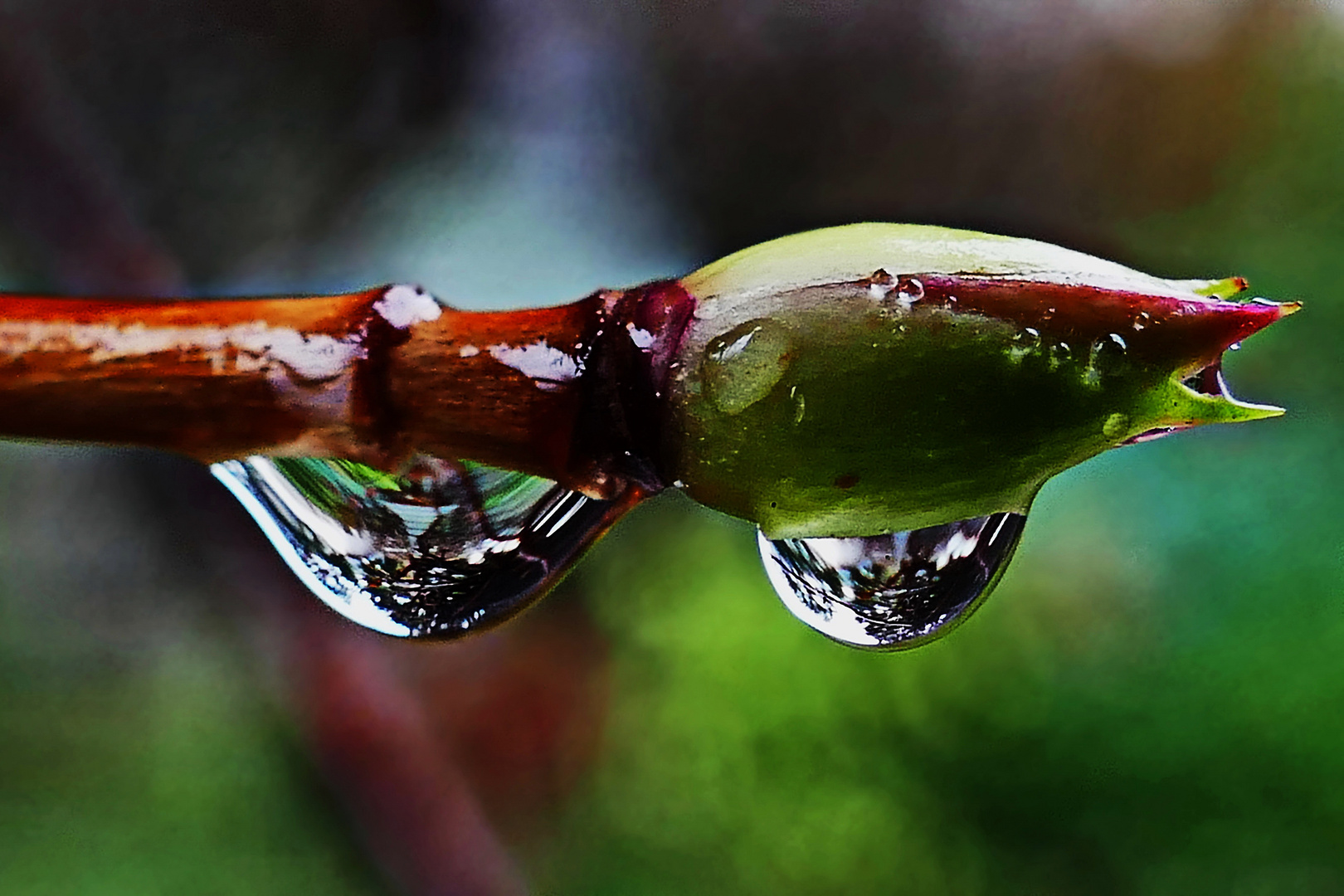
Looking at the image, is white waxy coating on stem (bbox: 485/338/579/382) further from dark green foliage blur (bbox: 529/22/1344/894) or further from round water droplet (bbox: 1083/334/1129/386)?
dark green foliage blur (bbox: 529/22/1344/894)

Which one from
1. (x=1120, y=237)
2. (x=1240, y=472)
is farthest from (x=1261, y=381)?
(x=1120, y=237)

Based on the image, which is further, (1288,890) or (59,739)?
(59,739)

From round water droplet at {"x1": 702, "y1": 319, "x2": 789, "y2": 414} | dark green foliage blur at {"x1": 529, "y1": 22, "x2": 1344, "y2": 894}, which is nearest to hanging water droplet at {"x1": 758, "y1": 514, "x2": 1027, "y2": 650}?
round water droplet at {"x1": 702, "y1": 319, "x2": 789, "y2": 414}

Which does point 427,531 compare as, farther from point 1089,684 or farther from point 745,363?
point 1089,684

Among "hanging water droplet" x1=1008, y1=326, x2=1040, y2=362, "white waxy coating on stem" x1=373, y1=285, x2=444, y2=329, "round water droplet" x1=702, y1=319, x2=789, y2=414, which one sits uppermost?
"white waxy coating on stem" x1=373, y1=285, x2=444, y2=329

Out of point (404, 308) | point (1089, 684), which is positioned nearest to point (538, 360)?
point (404, 308)

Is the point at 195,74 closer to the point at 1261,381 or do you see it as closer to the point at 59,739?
the point at 59,739
